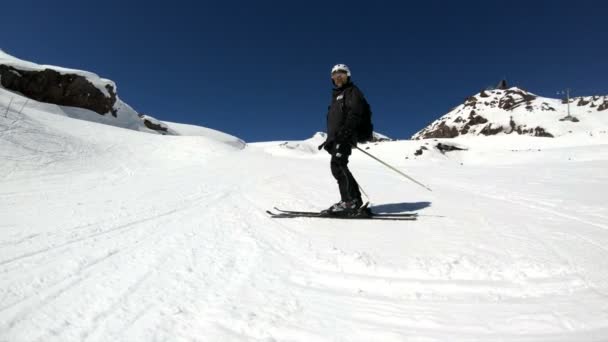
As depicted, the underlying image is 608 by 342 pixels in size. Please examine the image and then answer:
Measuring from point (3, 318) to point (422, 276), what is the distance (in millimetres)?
2537

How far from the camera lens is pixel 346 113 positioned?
4586mm

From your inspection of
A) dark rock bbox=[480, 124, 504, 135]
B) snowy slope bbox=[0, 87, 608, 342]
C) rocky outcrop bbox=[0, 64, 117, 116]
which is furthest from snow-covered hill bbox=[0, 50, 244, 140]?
dark rock bbox=[480, 124, 504, 135]

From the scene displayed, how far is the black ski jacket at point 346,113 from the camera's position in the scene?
4.51 metres

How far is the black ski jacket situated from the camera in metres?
4.51

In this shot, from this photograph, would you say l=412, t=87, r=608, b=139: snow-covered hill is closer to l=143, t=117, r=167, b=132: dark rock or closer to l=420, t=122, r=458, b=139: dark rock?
l=420, t=122, r=458, b=139: dark rock

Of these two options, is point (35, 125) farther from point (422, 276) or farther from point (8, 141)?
point (422, 276)

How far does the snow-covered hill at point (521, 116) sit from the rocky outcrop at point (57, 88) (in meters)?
55.8

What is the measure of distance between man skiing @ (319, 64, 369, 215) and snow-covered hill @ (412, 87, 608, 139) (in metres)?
43.4

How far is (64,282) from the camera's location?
6.90 feet

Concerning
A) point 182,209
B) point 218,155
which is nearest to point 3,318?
point 182,209

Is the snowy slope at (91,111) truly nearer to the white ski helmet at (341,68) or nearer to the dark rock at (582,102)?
the white ski helmet at (341,68)

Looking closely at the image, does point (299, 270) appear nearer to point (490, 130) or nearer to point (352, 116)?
point (352, 116)

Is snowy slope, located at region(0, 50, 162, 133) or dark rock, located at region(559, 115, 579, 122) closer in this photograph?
snowy slope, located at region(0, 50, 162, 133)

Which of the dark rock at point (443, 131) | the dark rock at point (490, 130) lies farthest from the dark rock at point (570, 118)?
the dark rock at point (443, 131)
